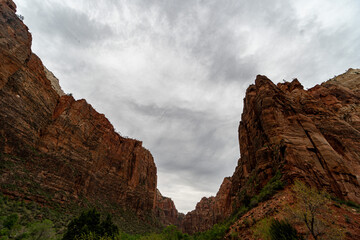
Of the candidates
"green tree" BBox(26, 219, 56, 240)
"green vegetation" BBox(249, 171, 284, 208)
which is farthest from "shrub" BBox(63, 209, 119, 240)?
"green vegetation" BBox(249, 171, 284, 208)

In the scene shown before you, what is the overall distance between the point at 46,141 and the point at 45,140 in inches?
12.9

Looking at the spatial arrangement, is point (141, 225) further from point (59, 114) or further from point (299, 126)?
point (299, 126)

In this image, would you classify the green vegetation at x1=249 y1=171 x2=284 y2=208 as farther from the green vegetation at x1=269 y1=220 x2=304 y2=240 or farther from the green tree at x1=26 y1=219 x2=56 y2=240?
the green tree at x1=26 y1=219 x2=56 y2=240

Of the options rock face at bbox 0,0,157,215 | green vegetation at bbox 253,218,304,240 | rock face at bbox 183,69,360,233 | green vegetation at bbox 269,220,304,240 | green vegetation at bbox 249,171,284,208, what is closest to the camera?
green vegetation at bbox 269,220,304,240

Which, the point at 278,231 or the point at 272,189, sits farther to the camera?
the point at 272,189

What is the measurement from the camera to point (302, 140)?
21609 millimetres

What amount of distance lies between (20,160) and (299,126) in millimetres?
49935

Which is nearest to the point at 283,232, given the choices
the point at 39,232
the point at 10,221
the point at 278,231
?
the point at 278,231

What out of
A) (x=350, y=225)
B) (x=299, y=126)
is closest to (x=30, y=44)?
(x=299, y=126)

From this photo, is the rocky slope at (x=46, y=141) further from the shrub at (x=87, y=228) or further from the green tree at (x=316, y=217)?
the green tree at (x=316, y=217)

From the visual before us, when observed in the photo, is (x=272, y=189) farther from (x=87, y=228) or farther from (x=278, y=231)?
(x=87, y=228)

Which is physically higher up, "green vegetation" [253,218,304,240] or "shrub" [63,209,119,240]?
"shrub" [63,209,119,240]

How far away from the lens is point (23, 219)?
991 inches

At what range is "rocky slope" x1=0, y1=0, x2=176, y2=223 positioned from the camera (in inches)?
1258
